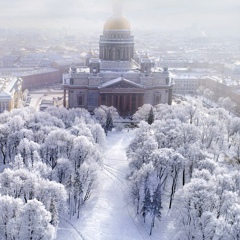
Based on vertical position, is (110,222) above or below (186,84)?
below

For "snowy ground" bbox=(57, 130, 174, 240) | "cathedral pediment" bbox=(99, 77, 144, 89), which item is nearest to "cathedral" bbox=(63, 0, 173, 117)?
"cathedral pediment" bbox=(99, 77, 144, 89)

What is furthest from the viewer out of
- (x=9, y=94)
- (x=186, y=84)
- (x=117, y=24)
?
→ (x=186, y=84)

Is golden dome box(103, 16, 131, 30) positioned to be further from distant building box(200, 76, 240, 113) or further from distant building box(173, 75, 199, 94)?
distant building box(200, 76, 240, 113)

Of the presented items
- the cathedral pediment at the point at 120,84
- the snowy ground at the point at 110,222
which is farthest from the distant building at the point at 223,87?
the snowy ground at the point at 110,222

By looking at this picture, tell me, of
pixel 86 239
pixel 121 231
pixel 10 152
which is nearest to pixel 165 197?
pixel 121 231

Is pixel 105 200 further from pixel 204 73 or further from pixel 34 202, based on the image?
pixel 204 73

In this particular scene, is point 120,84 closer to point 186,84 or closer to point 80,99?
point 80,99

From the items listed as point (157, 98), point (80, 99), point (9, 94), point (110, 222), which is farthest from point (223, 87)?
point (110, 222)
